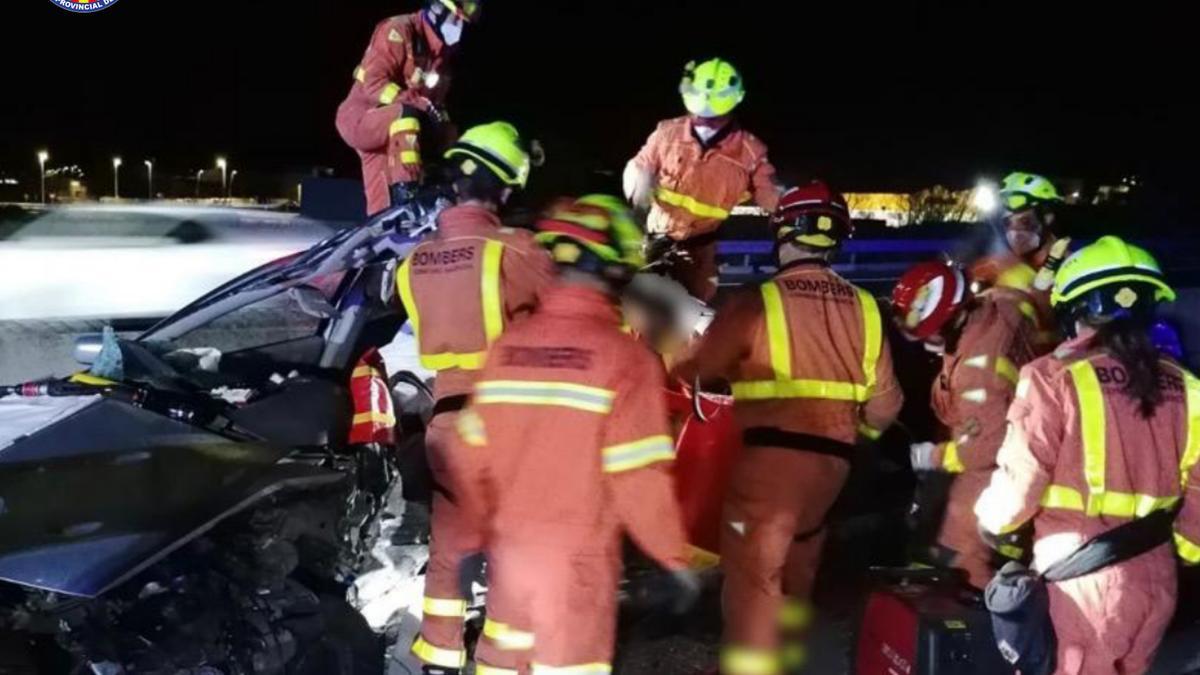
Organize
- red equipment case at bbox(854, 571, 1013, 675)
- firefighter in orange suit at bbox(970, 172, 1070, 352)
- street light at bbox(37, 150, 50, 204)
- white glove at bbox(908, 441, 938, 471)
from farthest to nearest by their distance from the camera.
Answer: street light at bbox(37, 150, 50, 204), firefighter in orange suit at bbox(970, 172, 1070, 352), white glove at bbox(908, 441, 938, 471), red equipment case at bbox(854, 571, 1013, 675)

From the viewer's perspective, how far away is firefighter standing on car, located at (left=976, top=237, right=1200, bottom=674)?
9.77 feet

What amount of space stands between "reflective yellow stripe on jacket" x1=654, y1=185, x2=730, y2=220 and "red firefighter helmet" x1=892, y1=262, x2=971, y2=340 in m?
1.45

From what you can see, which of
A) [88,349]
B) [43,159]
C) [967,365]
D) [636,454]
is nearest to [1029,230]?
[967,365]

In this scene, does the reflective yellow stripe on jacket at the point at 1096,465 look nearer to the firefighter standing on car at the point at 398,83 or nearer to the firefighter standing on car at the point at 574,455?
the firefighter standing on car at the point at 574,455

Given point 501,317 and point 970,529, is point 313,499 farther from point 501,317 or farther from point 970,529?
point 970,529

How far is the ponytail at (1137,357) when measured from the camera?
297 centimetres

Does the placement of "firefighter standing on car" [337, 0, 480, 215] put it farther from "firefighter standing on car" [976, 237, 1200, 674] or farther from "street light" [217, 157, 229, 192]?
"street light" [217, 157, 229, 192]

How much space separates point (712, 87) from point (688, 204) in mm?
578

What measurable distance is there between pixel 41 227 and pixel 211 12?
2690 cm

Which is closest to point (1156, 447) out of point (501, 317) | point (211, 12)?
point (501, 317)

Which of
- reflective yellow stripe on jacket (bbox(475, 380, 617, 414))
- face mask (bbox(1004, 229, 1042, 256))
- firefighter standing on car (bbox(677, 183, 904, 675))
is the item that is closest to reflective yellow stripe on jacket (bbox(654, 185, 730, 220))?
face mask (bbox(1004, 229, 1042, 256))

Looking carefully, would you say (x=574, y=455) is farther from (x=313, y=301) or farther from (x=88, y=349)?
(x=88, y=349)

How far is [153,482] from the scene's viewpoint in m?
3.16

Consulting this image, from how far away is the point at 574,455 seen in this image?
279cm
